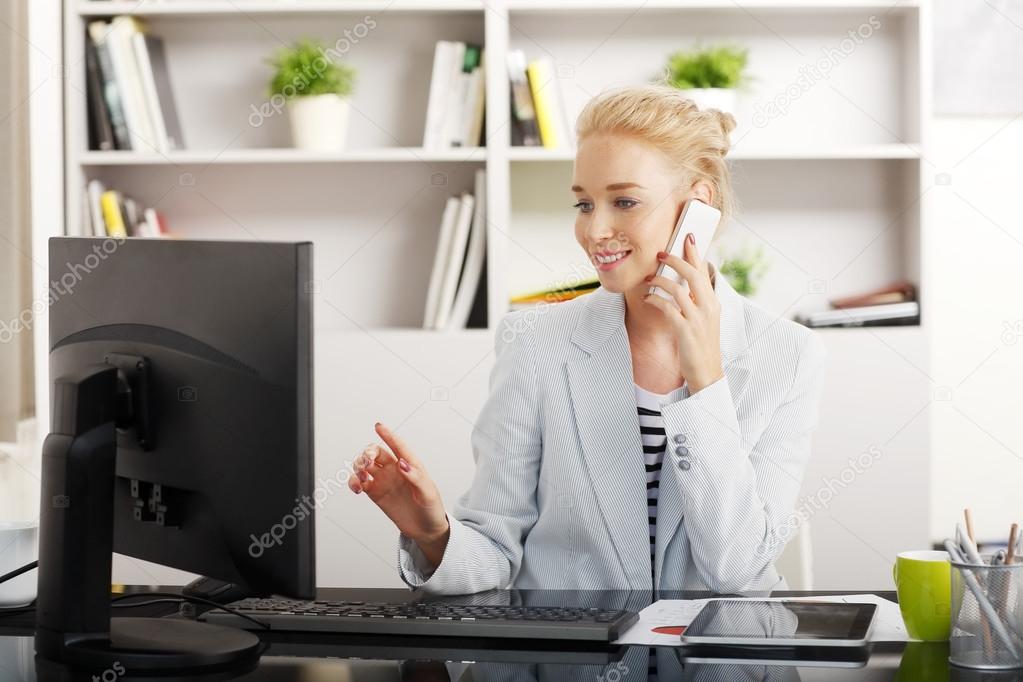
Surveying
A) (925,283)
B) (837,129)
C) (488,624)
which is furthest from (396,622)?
(837,129)

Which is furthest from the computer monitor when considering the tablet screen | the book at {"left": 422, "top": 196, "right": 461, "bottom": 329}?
the book at {"left": 422, "top": 196, "right": 461, "bottom": 329}

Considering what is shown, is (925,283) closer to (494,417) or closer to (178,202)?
(494,417)

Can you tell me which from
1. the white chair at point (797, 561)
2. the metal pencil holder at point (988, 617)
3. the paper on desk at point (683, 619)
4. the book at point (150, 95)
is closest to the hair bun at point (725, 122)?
the white chair at point (797, 561)

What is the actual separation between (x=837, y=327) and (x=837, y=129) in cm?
58

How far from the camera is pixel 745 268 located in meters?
3.05

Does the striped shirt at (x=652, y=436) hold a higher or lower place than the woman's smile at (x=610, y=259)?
lower

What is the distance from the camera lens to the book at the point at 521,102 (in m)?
2.96

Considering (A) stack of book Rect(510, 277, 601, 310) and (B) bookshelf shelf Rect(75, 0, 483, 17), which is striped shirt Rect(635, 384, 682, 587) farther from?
(B) bookshelf shelf Rect(75, 0, 483, 17)

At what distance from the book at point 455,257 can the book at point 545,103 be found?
0.26 m

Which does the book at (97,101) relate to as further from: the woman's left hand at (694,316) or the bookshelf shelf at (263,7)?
the woman's left hand at (694,316)

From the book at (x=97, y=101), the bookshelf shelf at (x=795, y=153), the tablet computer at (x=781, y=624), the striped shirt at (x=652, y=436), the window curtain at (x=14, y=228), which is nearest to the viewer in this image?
the tablet computer at (x=781, y=624)

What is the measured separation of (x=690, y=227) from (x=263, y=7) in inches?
66.7

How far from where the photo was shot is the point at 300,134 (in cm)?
301

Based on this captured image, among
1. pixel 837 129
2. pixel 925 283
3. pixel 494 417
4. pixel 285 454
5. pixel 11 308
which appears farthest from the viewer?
pixel 837 129
